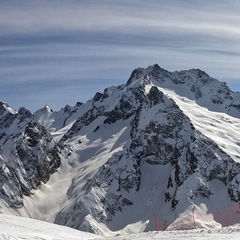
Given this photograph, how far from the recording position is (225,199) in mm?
196375

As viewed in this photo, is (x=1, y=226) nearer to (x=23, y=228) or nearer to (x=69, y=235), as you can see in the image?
(x=23, y=228)

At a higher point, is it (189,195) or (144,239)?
(144,239)

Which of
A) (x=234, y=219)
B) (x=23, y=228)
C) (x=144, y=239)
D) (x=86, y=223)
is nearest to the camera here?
(x=144, y=239)

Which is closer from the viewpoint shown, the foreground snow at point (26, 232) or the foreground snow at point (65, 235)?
the foreground snow at point (65, 235)

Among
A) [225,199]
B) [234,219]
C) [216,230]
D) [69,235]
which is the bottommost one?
[225,199]

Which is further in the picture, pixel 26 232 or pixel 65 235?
pixel 65 235

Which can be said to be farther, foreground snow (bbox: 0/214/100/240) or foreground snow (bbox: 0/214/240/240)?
foreground snow (bbox: 0/214/100/240)

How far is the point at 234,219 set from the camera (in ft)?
195

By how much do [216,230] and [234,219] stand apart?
70.9 ft

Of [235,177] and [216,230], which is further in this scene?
[235,177]

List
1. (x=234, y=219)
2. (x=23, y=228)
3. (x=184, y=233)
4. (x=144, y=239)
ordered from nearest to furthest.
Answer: (x=144, y=239) < (x=184, y=233) < (x=23, y=228) < (x=234, y=219)

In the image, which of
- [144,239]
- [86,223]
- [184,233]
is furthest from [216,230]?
[86,223]

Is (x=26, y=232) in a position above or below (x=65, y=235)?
above

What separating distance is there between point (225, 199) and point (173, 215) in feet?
81.1
